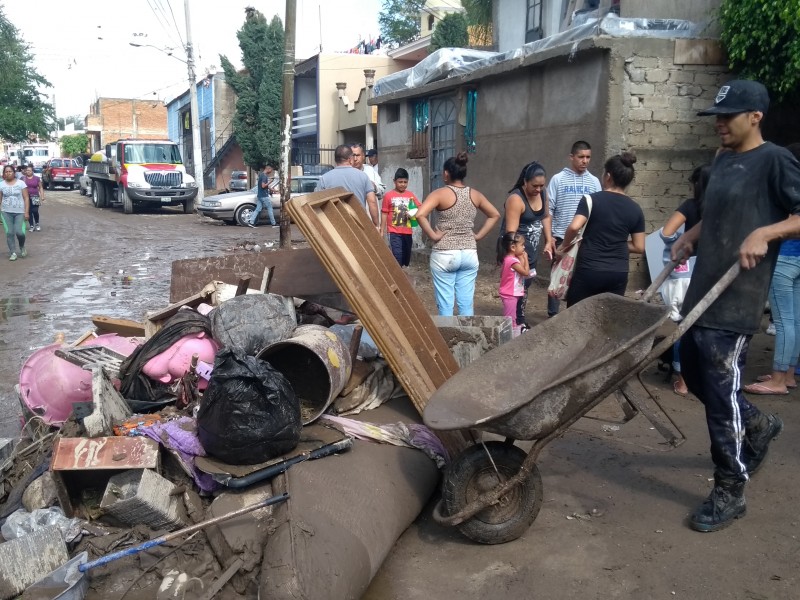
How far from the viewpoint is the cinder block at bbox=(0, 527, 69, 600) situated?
3035 mm

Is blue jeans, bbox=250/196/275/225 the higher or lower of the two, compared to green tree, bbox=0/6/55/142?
lower

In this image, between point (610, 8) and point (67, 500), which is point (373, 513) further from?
point (610, 8)

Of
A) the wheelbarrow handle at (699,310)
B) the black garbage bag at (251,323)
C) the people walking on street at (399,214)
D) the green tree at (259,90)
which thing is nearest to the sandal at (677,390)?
the wheelbarrow handle at (699,310)

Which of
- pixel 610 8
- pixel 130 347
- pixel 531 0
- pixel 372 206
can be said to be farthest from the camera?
pixel 531 0

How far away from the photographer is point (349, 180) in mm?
7523

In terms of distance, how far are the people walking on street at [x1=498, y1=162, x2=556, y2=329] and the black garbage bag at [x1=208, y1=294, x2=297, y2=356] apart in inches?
94.0

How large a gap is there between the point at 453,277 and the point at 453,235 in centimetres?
37

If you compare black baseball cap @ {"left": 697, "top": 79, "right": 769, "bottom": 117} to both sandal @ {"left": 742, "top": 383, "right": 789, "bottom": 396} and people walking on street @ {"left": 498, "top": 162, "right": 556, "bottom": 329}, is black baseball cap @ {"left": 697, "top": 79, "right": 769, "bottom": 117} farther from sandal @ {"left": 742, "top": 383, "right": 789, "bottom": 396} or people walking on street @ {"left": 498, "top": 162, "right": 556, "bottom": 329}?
people walking on street @ {"left": 498, "top": 162, "right": 556, "bottom": 329}

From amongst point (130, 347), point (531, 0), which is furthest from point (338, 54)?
point (130, 347)

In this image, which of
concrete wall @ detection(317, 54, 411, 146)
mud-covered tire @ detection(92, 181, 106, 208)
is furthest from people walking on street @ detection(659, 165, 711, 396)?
mud-covered tire @ detection(92, 181, 106, 208)

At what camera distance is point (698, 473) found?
13.5 ft

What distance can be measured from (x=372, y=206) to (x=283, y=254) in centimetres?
202

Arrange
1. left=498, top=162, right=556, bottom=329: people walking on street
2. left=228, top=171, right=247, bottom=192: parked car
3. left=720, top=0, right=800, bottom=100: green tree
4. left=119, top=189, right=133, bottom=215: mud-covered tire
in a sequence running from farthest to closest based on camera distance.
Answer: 1. left=228, top=171, right=247, bottom=192: parked car
2. left=119, top=189, right=133, bottom=215: mud-covered tire
3. left=720, top=0, right=800, bottom=100: green tree
4. left=498, top=162, right=556, bottom=329: people walking on street

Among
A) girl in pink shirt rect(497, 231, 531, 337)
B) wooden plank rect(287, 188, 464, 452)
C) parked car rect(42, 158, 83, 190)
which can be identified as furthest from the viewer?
parked car rect(42, 158, 83, 190)
